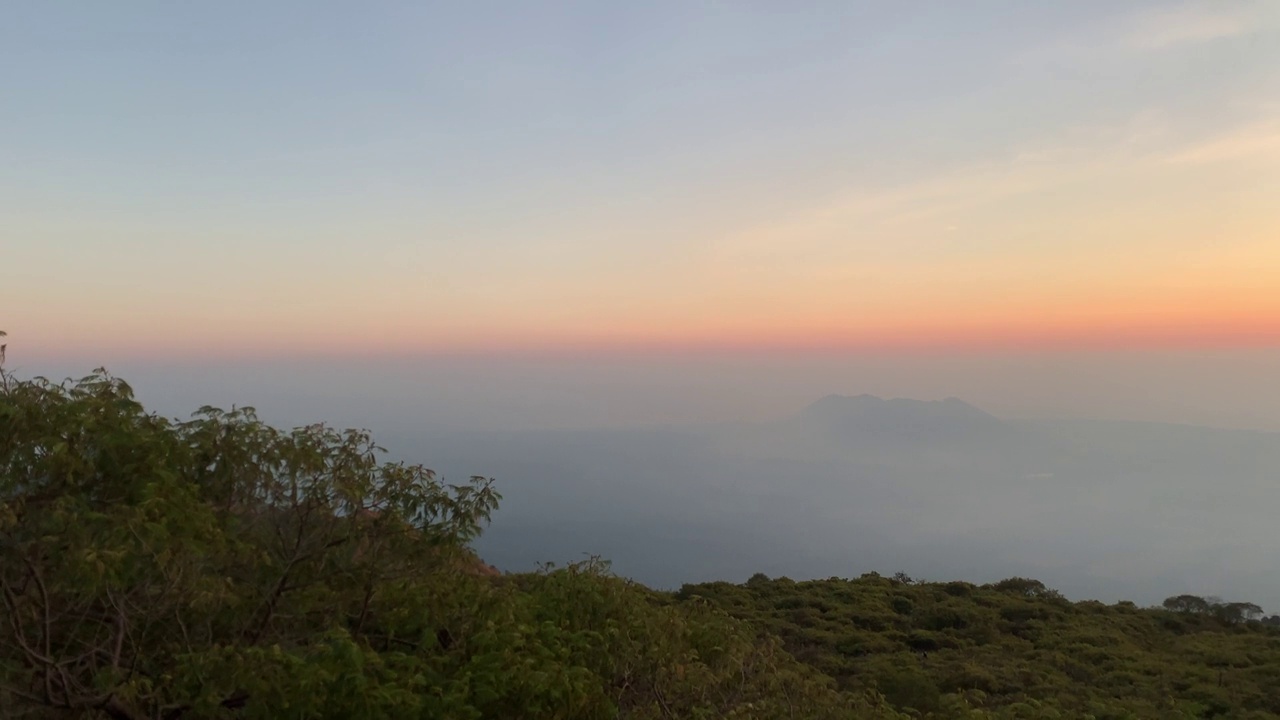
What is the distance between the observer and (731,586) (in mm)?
25656

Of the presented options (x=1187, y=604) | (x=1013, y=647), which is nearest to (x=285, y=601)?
(x=1013, y=647)

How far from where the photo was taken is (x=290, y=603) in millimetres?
7066

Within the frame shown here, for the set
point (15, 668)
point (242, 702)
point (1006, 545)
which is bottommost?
point (1006, 545)

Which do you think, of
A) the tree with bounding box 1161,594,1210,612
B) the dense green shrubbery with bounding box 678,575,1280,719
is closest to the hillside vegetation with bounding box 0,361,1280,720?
the dense green shrubbery with bounding box 678,575,1280,719

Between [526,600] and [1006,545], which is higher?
[526,600]

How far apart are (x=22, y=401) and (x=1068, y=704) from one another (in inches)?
606

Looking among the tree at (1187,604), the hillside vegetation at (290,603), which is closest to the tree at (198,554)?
the hillside vegetation at (290,603)

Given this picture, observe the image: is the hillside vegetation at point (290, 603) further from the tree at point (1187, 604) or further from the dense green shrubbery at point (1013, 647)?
the tree at point (1187, 604)

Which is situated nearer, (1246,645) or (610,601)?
(610,601)

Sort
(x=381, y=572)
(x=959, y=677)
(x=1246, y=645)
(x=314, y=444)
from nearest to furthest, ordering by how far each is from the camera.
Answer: (x=314, y=444), (x=381, y=572), (x=959, y=677), (x=1246, y=645)

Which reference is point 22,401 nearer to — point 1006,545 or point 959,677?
point 959,677

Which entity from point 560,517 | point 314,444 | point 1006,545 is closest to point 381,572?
point 314,444

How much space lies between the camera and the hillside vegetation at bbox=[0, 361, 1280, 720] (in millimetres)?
5484

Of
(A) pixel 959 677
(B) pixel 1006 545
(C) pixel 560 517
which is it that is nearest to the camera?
(A) pixel 959 677
